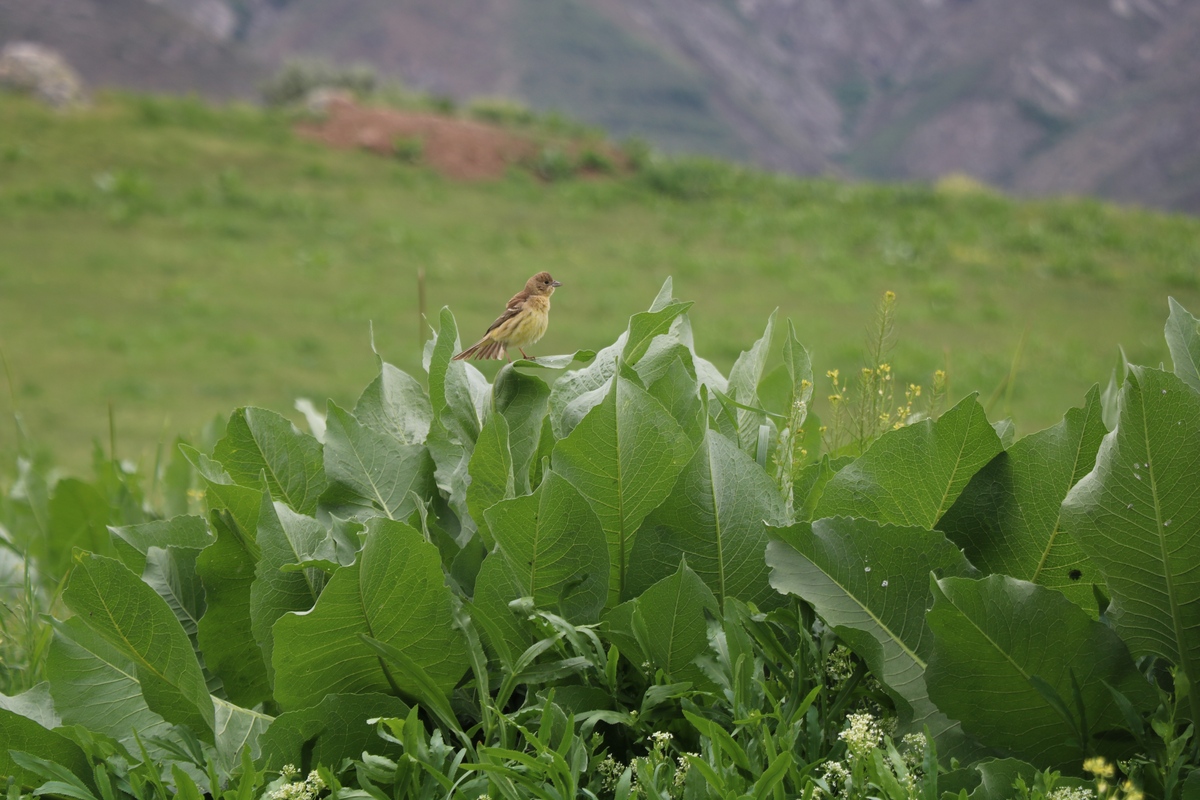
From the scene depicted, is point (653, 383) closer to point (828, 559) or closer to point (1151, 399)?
point (828, 559)

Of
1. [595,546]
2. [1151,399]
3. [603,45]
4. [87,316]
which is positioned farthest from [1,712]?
[603,45]

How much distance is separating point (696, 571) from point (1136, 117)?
42.6 metres

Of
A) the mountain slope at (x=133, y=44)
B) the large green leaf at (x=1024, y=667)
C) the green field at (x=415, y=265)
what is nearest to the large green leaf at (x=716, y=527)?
the large green leaf at (x=1024, y=667)

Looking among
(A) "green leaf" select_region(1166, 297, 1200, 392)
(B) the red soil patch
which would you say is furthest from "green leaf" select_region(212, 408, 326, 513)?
(B) the red soil patch

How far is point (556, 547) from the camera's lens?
1032 mm

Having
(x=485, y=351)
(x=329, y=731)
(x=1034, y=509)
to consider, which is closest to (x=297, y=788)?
(x=329, y=731)

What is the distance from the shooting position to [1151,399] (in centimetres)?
90

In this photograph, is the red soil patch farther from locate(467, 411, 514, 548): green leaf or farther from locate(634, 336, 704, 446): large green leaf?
locate(467, 411, 514, 548): green leaf

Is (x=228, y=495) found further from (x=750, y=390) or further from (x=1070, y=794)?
(x=1070, y=794)

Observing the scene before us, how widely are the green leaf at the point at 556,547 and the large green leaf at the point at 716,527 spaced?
0.18 ft

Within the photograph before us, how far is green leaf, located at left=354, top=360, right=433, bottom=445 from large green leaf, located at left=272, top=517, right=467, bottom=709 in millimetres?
378

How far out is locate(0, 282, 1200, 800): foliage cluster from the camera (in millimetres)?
917

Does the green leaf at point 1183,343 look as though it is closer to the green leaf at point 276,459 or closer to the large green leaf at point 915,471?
the large green leaf at point 915,471

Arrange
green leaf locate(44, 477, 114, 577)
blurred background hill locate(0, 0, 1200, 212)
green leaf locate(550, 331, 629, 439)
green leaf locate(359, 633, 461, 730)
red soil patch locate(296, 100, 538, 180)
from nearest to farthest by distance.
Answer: green leaf locate(359, 633, 461, 730)
green leaf locate(550, 331, 629, 439)
green leaf locate(44, 477, 114, 577)
red soil patch locate(296, 100, 538, 180)
blurred background hill locate(0, 0, 1200, 212)
